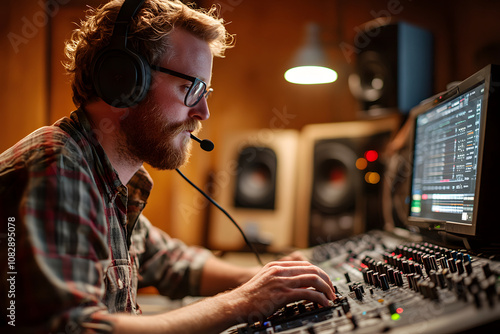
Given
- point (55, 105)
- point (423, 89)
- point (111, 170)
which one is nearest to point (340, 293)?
point (111, 170)

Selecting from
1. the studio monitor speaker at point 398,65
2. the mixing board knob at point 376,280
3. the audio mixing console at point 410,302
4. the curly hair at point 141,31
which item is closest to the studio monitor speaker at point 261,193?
the studio monitor speaker at point 398,65

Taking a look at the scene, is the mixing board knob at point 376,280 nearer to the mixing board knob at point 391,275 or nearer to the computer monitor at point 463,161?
the mixing board knob at point 391,275

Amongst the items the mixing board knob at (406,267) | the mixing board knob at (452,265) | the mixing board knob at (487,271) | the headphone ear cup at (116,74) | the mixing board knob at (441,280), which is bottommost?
the mixing board knob at (406,267)

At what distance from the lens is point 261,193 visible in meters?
2.45

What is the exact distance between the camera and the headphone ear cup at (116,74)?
35.4 inches

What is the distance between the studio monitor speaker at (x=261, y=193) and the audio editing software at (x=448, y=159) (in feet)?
4.22

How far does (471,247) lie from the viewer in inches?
32.7

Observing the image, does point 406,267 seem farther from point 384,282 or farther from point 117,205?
point 117,205

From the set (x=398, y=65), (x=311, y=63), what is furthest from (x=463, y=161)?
(x=398, y=65)

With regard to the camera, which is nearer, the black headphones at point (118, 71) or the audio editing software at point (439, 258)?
the audio editing software at point (439, 258)

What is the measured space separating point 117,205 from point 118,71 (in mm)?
344

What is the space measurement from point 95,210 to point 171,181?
6.49 feet

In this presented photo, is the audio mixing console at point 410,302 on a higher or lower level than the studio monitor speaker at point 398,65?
lower

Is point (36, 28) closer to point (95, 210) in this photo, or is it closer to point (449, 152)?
point (95, 210)
